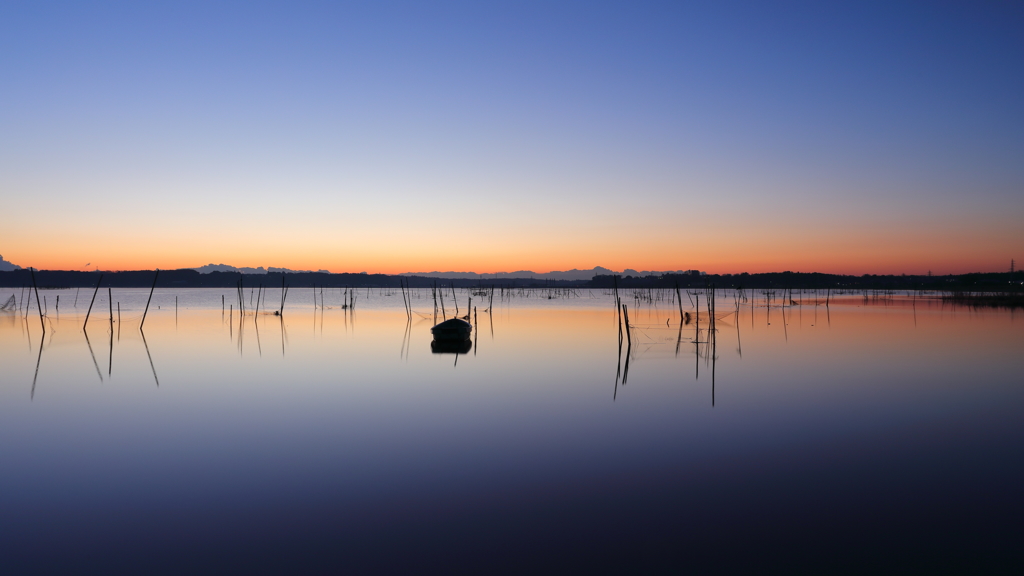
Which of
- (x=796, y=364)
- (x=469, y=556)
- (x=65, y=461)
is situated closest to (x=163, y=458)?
(x=65, y=461)

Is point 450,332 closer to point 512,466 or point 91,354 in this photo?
point 91,354

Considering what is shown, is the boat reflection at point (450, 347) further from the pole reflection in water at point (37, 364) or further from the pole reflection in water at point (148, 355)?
the pole reflection in water at point (37, 364)

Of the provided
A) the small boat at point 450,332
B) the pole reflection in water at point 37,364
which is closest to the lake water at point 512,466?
the pole reflection in water at point 37,364

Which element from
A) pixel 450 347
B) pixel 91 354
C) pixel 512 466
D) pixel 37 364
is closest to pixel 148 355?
pixel 91 354

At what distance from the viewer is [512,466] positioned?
8.07 metres

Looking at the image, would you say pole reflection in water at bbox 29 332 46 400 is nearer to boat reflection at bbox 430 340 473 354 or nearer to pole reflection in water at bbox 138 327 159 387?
pole reflection in water at bbox 138 327 159 387

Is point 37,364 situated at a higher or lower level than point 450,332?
lower

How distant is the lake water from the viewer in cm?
545

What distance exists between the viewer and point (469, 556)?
17.6 feet

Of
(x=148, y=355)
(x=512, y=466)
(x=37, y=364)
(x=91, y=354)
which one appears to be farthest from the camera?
(x=91, y=354)

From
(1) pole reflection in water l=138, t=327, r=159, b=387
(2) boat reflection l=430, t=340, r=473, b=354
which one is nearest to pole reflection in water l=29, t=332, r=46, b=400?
(1) pole reflection in water l=138, t=327, r=159, b=387

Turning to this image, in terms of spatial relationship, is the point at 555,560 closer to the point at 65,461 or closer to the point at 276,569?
the point at 276,569

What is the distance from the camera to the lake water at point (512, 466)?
5445mm

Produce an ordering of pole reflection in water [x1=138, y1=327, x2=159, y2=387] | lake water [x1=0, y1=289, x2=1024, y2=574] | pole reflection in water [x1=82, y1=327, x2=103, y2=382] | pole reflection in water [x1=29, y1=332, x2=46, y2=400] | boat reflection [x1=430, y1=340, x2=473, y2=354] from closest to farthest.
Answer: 1. lake water [x1=0, y1=289, x2=1024, y2=574]
2. pole reflection in water [x1=29, y1=332, x2=46, y2=400]
3. pole reflection in water [x1=138, y1=327, x2=159, y2=387]
4. pole reflection in water [x1=82, y1=327, x2=103, y2=382]
5. boat reflection [x1=430, y1=340, x2=473, y2=354]
